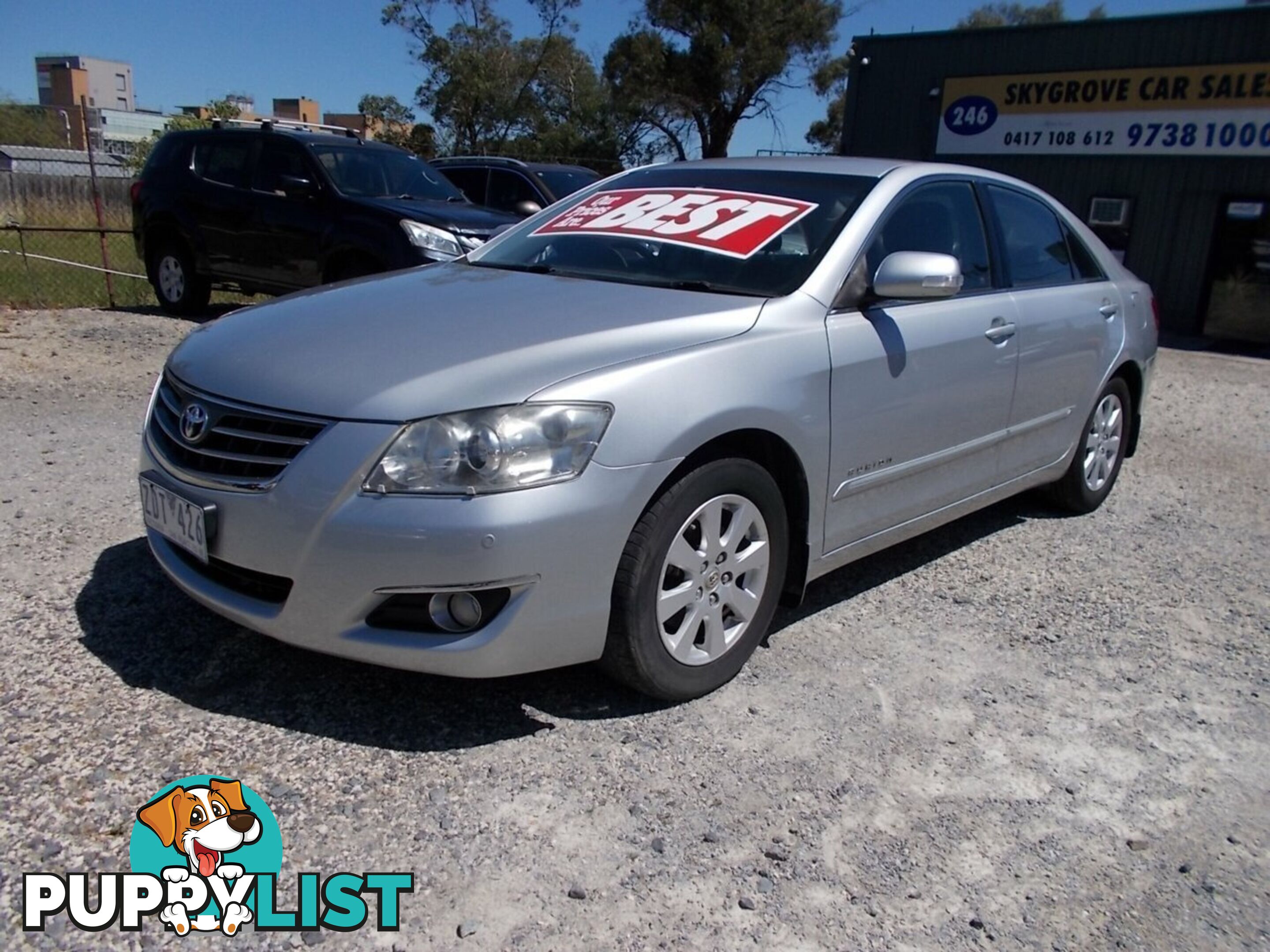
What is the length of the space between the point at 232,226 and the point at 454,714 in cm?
741

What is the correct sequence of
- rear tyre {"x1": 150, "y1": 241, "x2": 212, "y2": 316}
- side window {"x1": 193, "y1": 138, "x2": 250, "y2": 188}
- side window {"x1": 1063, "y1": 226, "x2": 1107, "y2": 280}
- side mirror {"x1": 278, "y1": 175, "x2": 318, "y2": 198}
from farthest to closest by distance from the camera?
rear tyre {"x1": 150, "y1": 241, "x2": 212, "y2": 316} → side window {"x1": 193, "y1": 138, "x2": 250, "y2": 188} → side mirror {"x1": 278, "y1": 175, "x2": 318, "y2": 198} → side window {"x1": 1063, "y1": 226, "x2": 1107, "y2": 280}

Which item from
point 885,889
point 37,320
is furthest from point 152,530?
point 37,320

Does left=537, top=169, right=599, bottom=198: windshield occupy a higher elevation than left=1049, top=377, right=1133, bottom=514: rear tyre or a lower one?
higher

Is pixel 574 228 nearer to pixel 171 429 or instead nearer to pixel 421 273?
pixel 421 273

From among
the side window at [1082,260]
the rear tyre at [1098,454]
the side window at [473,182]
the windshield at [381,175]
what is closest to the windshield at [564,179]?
the side window at [473,182]

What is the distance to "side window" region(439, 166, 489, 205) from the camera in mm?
12031

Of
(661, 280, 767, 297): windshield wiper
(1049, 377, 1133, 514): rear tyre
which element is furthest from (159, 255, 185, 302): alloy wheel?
(1049, 377, 1133, 514): rear tyre

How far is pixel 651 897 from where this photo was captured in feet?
7.48

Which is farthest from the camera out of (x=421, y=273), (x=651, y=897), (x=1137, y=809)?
(x=421, y=273)

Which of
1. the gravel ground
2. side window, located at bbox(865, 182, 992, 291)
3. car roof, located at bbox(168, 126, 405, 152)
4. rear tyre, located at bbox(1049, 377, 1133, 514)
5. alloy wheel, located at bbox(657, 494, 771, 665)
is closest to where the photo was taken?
the gravel ground

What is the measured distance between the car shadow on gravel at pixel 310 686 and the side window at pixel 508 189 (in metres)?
8.70

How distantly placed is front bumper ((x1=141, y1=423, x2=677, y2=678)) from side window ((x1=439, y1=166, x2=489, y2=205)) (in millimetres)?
9869

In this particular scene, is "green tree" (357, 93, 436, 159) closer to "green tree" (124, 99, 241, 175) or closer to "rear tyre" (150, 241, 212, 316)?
"green tree" (124, 99, 241, 175)

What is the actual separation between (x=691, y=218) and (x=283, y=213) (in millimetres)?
5980
